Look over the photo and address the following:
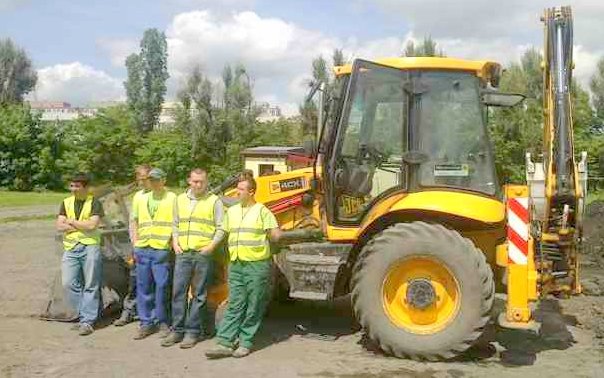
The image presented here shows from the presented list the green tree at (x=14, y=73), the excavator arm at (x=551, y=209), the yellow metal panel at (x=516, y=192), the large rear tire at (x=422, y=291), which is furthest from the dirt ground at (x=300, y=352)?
the green tree at (x=14, y=73)

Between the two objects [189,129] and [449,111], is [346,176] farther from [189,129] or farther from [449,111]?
[189,129]

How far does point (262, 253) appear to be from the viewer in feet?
22.0

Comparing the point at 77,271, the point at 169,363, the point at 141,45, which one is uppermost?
the point at 141,45

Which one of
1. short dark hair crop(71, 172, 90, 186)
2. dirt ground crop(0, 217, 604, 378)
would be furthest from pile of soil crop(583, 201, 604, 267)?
short dark hair crop(71, 172, 90, 186)

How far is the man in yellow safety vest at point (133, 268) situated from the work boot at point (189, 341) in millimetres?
1074

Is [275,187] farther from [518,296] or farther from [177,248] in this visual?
[518,296]

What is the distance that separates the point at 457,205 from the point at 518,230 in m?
0.57

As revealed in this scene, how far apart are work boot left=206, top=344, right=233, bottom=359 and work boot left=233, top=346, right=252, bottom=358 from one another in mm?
46

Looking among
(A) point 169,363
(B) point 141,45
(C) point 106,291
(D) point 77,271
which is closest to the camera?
(A) point 169,363

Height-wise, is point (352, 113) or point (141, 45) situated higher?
point (141, 45)

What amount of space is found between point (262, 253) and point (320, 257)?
59cm

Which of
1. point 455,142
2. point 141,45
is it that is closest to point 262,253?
point 455,142

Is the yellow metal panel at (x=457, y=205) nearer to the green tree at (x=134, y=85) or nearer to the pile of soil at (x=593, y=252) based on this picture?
the pile of soil at (x=593, y=252)

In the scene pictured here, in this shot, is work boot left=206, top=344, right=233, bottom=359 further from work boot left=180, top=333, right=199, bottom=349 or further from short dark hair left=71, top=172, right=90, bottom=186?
short dark hair left=71, top=172, right=90, bottom=186
